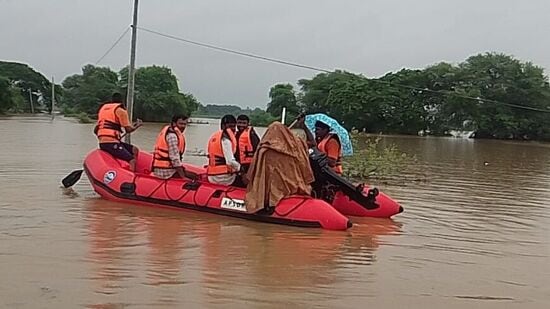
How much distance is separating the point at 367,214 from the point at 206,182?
212cm

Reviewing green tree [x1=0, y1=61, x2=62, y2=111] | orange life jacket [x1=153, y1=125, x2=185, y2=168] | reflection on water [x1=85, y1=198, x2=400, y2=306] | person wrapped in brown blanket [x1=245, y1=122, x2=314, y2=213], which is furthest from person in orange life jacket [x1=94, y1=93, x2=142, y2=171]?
green tree [x1=0, y1=61, x2=62, y2=111]

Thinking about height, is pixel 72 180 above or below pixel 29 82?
below

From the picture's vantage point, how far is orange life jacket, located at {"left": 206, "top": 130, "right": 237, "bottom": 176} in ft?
29.5

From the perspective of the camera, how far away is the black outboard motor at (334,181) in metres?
8.98

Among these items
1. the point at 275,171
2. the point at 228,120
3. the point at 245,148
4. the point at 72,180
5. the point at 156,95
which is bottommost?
the point at 72,180

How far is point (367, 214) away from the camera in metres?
9.59

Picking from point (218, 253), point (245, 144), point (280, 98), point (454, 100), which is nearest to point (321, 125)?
point (245, 144)

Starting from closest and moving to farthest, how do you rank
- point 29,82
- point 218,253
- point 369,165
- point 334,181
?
point 218,253
point 334,181
point 369,165
point 29,82

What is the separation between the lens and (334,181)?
9203 millimetres

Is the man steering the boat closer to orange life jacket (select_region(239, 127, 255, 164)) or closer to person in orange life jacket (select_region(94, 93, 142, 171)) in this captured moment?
orange life jacket (select_region(239, 127, 255, 164))

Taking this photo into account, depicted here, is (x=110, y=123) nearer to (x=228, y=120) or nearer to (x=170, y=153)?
(x=170, y=153)

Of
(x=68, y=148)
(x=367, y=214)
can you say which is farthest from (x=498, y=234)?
(x=68, y=148)

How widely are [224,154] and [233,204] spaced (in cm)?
65

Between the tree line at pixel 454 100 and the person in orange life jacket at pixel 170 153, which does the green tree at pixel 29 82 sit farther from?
the person in orange life jacket at pixel 170 153
